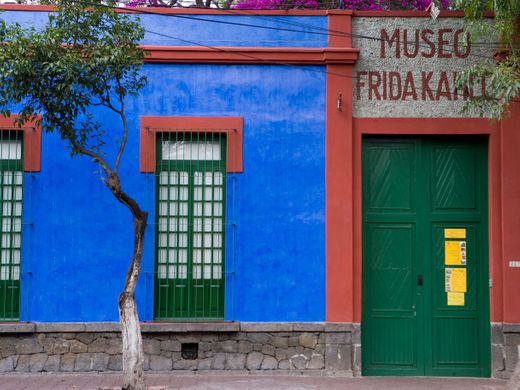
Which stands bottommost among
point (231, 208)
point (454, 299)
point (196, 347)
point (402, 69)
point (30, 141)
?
point (196, 347)

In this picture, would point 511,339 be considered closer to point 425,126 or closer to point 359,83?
point 425,126

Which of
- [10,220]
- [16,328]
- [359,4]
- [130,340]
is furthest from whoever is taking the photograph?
[359,4]

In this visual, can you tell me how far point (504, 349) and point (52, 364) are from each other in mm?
6198

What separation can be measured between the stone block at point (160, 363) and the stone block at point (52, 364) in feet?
4.19

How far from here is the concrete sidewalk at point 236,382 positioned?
8.80 metres

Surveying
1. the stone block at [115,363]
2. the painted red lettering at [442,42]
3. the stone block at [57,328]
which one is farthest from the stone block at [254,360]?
the painted red lettering at [442,42]

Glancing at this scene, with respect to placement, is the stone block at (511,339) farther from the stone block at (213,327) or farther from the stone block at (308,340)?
the stone block at (213,327)

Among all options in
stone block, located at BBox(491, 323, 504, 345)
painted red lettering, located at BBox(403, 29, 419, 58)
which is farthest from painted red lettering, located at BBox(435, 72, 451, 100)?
stone block, located at BBox(491, 323, 504, 345)

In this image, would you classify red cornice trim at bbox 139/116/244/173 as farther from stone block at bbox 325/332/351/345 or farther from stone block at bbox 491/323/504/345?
stone block at bbox 491/323/504/345

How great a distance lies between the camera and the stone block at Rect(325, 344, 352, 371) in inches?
374

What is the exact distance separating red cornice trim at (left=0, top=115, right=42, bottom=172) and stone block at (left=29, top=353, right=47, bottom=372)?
256cm

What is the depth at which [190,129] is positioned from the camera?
980 cm

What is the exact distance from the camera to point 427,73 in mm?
9906

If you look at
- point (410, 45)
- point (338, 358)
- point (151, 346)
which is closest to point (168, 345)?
point (151, 346)
